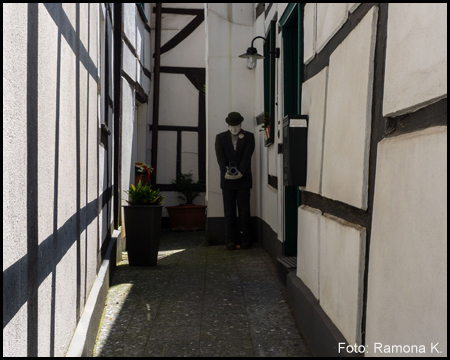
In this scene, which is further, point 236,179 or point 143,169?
point 143,169

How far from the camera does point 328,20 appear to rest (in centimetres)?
297

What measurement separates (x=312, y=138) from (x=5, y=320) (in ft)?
7.74

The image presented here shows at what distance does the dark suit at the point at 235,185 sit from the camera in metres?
6.88

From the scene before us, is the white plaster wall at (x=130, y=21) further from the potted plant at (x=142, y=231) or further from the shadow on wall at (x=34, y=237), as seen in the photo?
the shadow on wall at (x=34, y=237)

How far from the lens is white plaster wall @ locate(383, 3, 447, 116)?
4.65 feet

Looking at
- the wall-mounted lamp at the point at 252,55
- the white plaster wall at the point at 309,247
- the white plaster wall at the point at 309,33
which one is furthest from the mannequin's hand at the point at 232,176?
the white plaster wall at the point at 309,33

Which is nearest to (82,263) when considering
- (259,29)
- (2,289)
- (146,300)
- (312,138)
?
(146,300)

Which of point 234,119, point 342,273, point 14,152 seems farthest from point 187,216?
point 14,152

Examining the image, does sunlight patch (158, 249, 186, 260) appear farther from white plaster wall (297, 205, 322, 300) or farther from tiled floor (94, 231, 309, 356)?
white plaster wall (297, 205, 322, 300)

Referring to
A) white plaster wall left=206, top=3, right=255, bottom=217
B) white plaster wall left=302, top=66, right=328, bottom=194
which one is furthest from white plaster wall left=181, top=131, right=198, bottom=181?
white plaster wall left=302, top=66, right=328, bottom=194

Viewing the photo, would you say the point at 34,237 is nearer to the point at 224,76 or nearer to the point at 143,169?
the point at 224,76

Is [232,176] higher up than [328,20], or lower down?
lower down

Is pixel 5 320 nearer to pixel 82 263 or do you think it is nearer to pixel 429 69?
pixel 429 69

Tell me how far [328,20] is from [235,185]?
4061mm
